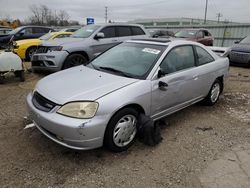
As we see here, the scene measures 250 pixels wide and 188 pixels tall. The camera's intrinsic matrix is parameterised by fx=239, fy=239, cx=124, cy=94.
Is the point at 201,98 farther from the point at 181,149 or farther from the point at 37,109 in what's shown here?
the point at 37,109

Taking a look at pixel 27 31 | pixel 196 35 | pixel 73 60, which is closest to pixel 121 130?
pixel 73 60

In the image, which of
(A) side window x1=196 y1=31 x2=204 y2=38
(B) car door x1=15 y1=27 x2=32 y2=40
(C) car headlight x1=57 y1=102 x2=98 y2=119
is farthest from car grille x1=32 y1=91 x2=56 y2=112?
(A) side window x1=196 y1=31 x2=204 y2=38

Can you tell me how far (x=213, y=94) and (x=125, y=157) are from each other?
9.55ft

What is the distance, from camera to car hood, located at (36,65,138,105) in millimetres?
3074

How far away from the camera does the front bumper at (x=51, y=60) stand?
710 centimetres

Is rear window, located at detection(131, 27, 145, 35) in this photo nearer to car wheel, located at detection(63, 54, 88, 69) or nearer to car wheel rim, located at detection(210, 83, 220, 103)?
car wheel, located at detection(63, 54, 88, 69)

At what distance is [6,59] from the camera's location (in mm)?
6676

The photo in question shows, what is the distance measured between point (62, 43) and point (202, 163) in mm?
5692

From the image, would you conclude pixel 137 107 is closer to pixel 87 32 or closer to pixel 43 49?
pixel 43 49

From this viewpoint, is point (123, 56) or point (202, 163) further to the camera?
point (123, 56)

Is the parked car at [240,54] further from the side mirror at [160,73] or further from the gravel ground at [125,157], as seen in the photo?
the side mirror at [160,73]

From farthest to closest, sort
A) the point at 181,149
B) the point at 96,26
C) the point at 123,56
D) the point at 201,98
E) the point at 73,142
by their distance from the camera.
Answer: the point at 96,26 < the point at 201,98 < the point at 123,56 < the point at 181,149 < the point at 73,142

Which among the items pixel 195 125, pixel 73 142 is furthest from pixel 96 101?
pixel 195 125

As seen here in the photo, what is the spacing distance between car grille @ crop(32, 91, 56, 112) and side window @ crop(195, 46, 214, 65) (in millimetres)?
2941
